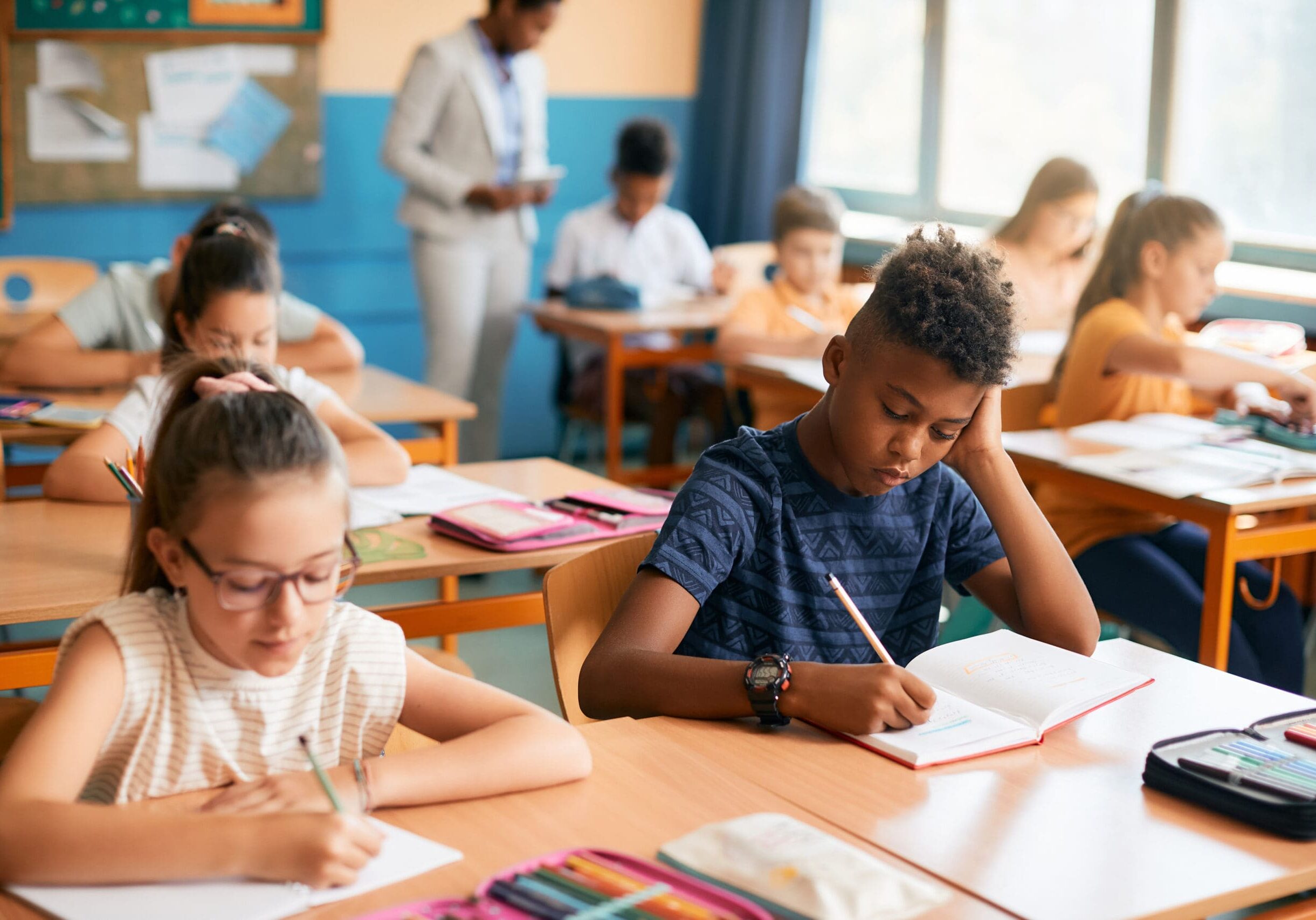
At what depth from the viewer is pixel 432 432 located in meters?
3.31

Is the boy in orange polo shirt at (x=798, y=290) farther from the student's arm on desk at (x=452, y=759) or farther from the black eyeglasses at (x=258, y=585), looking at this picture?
the black eyeglasses at (x=258, y=585)

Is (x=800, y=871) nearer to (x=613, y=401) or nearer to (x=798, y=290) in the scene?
(x=798, y=290)

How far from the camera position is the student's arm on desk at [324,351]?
3385 millimetres

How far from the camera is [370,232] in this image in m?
5.44

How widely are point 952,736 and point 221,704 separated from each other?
674 mm

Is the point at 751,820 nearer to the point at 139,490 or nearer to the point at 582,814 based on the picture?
the point at 582,814

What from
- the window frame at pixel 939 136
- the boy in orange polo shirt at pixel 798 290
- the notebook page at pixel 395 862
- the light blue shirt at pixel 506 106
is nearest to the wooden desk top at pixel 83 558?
the notebook page at pixel 395 862

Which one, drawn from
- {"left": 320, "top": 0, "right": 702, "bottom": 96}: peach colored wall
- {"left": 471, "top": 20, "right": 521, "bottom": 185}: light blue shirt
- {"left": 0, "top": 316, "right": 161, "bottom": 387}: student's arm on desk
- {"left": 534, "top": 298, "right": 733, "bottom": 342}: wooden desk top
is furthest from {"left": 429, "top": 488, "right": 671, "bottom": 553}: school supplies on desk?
{"left": 320, "top": 0, "right": 702, "bottom": 96}: peach colored wall

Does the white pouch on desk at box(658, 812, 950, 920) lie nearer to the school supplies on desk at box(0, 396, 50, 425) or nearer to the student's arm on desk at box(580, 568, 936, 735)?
the student's arm on desk at box(580, 568, 936, 735)

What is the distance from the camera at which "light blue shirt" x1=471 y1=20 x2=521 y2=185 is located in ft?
15.0

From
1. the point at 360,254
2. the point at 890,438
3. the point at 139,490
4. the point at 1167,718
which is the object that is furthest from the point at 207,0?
the point at 1167,718

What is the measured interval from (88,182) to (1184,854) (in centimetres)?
454

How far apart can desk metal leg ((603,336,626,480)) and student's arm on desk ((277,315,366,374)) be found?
114 centimetres

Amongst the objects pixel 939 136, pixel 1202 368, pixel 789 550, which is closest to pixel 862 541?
pixel 789 550
